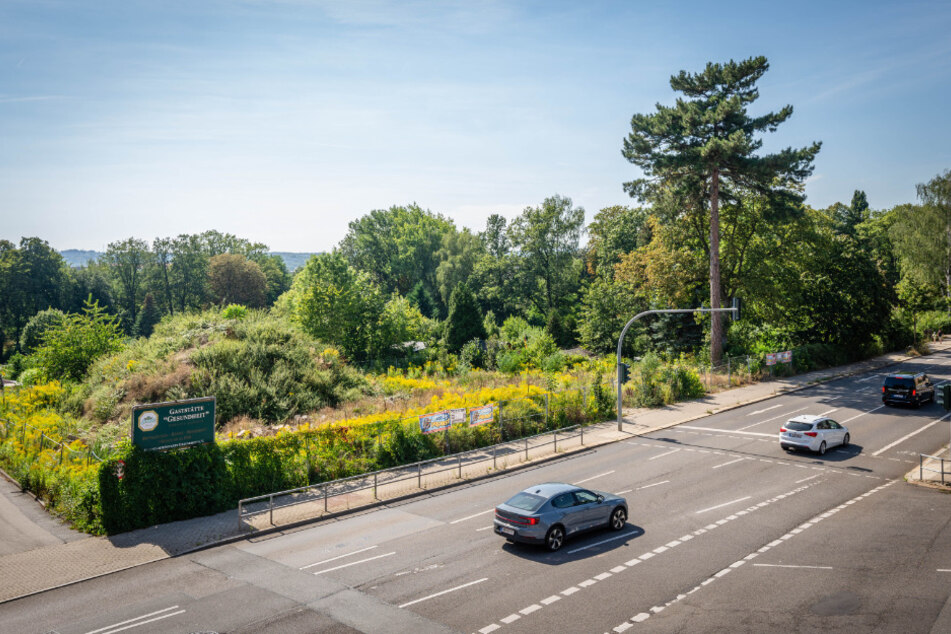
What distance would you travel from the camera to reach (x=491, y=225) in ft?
304

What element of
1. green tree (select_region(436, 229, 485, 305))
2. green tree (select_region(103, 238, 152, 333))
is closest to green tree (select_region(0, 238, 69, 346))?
green tree (select_region(103, 238, 152, 333))

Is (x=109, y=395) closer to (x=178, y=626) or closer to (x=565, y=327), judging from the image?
(x=178, y=626)

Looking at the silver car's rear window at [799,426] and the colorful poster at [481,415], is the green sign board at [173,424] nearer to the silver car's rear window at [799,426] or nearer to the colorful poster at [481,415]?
the colorful poster at [481,415]

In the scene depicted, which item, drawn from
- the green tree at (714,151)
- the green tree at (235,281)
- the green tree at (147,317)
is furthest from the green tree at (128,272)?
the green tree at (714,151)

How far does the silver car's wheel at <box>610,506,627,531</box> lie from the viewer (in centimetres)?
1631

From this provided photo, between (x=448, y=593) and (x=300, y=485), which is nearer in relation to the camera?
(x=448, y=593)

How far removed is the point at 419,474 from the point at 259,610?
9.16 m

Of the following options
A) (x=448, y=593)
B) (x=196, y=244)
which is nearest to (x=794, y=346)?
(x=448, y=593)

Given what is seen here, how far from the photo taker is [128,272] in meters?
112

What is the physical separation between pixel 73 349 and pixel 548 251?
51.3 m

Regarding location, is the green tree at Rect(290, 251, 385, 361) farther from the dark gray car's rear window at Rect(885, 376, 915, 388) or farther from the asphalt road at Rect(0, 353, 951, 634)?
the dark gray car's rear window at Rect(885, 376, 915, 388)

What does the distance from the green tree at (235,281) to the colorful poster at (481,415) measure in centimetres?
9080

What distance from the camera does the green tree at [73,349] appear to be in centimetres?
3972

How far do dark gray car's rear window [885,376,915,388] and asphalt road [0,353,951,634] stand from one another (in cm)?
1409
